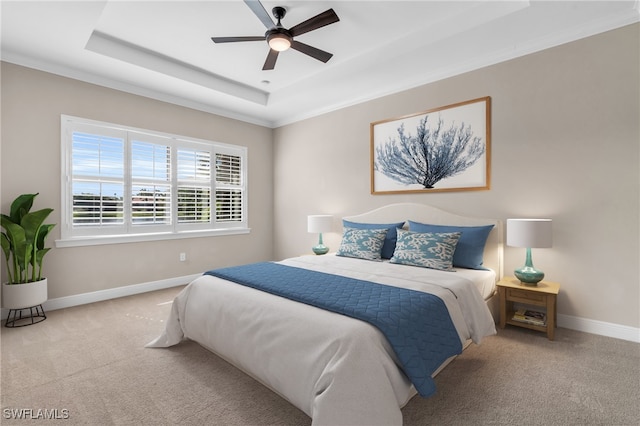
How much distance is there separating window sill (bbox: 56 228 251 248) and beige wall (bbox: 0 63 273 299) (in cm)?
6

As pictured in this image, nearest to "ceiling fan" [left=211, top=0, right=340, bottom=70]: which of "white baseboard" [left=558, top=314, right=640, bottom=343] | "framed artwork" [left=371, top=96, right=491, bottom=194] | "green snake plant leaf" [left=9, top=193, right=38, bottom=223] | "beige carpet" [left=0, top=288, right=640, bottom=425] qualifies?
"framed artwork" [left=371, top=96, right=491, bottom=194]

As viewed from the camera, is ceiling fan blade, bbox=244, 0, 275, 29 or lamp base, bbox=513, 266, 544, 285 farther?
lamp base, bbox=513, 266, 544, 285

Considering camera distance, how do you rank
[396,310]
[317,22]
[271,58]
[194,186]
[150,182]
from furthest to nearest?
[194,186], [150,182], [271,58], [317,22], [396,310]

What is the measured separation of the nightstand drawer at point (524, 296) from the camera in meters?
2.70

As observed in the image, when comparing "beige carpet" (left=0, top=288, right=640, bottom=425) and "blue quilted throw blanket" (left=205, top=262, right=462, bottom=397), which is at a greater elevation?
"blue quilted throw blanket" (left=205, top=262, right=462, bottom=397)

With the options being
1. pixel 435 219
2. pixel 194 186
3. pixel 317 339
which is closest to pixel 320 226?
pixel 435 219

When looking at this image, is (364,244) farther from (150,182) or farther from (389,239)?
(150,182)

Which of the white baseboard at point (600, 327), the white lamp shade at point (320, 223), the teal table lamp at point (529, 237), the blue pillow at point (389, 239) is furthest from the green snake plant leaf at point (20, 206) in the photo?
the white baseboard at point (600, 327)

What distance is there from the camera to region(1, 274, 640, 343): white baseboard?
2.65m

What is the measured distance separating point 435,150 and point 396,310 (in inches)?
97.5

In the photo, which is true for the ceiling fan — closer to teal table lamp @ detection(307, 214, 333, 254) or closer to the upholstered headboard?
the upholstered headboard

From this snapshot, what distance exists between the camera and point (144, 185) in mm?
4125

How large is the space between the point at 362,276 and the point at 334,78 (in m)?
2.60

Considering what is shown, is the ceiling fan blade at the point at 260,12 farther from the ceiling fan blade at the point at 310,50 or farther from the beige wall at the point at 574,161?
the beige wall at the point at 574,161
